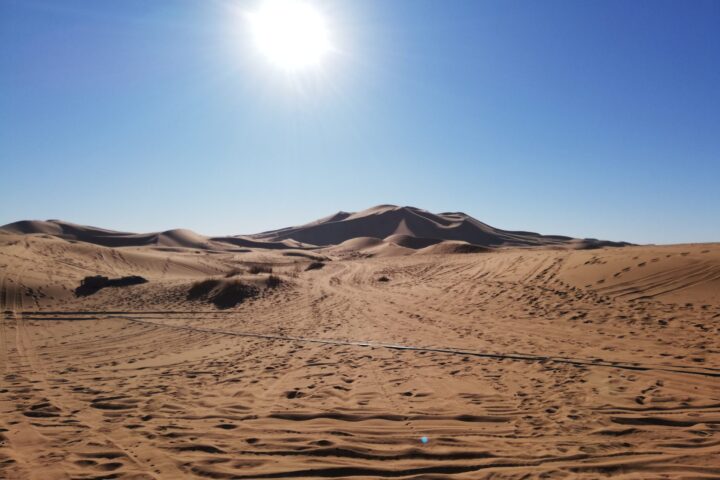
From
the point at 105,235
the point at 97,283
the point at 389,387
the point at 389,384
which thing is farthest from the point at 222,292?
the point at 105,235

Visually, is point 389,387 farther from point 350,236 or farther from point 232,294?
point 350,236

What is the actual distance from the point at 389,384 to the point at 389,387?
13cm

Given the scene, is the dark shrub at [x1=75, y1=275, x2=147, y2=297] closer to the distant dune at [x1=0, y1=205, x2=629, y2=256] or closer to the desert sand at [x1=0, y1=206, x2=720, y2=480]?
the desert sand at [x1=0, y1=206, x2=720, y2=480]

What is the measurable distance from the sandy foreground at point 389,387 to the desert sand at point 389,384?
0.03m

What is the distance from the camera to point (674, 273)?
12906 millimetres

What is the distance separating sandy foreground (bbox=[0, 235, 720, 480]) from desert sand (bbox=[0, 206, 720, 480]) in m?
0.03

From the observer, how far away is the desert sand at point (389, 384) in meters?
3.84

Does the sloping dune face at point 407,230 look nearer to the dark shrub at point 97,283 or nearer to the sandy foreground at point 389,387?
the dark shrub at point 97,283

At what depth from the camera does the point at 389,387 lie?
234 inches

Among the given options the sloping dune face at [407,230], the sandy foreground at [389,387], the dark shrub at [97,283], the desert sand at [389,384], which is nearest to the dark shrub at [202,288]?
the desert sand at [389,384]

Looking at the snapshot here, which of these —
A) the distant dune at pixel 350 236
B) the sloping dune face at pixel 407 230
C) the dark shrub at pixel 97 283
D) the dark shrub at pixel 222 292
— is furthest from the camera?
the sloping dune face at pixel 407 230

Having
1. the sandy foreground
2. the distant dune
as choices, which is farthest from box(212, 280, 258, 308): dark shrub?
the distant dune

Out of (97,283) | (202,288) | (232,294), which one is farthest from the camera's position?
(97,283)

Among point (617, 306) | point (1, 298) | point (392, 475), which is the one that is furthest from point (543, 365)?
point (1, 298)
